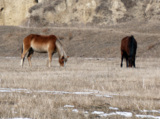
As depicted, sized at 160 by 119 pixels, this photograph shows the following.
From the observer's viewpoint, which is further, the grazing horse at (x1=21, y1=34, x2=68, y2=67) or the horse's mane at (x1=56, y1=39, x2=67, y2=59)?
the grazing horse at (x1=21, y1=34, x2=68, y2=67)

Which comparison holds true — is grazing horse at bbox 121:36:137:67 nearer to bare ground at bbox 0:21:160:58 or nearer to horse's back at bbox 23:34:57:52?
horse's back at bbox 23:34:57:52

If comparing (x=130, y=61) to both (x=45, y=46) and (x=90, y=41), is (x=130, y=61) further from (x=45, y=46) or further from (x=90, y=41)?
(x=90, y=41)

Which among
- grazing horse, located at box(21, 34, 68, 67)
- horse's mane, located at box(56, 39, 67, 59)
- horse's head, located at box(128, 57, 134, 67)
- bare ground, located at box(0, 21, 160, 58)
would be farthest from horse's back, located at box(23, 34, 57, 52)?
bare ground, located at box(0, 21, 160, 58)

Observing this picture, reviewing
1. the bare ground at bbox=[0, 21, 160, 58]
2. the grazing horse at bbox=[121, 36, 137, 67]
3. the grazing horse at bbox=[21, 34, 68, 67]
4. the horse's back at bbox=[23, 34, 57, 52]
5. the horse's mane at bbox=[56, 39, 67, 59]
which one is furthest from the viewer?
the bare ground at bbox=[0, 21, 160, 58]

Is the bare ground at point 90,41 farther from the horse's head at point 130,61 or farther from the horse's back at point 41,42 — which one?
the horse's back at point 41,42

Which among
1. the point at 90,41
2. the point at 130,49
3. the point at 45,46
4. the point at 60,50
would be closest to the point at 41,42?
the point at 45,46

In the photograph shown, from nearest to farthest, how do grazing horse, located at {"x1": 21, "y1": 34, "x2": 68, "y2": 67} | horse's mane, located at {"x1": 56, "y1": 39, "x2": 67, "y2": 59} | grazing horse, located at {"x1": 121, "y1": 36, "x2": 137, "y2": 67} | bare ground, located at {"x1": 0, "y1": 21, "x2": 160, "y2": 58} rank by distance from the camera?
1. horse's mane, located at {"x1": 56, "y1": 39, "x2": 67, "y2": 59}
2. grazing horse, located at {"x1": 21, "y1": 34, "x2": 68, "y2": 67}
3. grazing horse, located at {"x1": 121, "y1": 36, "x2": 137, "y2": 67}
4. bare ground, located at {"x1": 0, "y1": 21, "x2": 160, "y2": 58}

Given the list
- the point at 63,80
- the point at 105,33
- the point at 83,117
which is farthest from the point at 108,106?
the point at 105,33

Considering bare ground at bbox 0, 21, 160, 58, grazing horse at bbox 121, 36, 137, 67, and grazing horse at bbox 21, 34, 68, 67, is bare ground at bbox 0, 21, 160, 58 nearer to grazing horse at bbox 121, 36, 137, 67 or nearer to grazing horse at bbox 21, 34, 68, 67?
grazing horse at bbox 121, 36, 137, 67

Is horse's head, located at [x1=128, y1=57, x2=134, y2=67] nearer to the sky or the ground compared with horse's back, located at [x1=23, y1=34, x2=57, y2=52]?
nearer to the ground

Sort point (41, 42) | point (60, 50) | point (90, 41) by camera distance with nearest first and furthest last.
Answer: point (60, 50) < point (41, 42) < point (90, 41)

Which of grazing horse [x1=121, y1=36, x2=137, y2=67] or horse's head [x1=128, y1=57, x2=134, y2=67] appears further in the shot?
grazing horse [x1=121, y1=36, x2=137, y2=67]

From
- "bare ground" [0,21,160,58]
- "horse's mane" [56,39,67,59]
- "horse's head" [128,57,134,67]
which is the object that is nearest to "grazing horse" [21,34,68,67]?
"horse's mane" [56,39,67,59]

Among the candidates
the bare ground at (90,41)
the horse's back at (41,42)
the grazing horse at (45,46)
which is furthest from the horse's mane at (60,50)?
the bare ground at (90,41)
